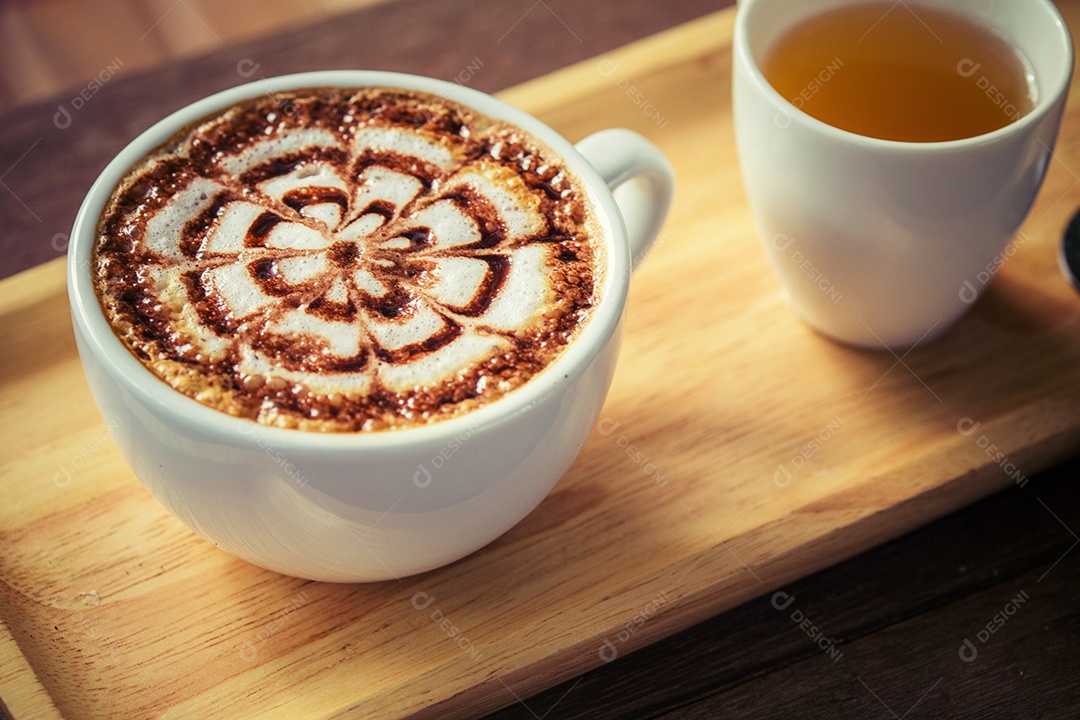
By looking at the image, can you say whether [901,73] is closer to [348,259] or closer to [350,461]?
[348,259]

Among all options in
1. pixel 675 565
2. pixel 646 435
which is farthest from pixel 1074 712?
pixel 646 435

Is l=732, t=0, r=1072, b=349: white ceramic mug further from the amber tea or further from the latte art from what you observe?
the latte art

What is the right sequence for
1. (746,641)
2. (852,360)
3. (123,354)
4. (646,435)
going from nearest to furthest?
(123,354)
(746,641)
(646,435)
(852,360)

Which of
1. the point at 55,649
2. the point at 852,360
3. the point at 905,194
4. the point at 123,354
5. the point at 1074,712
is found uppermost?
the point at 123,354

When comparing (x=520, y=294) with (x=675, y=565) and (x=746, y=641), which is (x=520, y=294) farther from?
(x=746, y=641)

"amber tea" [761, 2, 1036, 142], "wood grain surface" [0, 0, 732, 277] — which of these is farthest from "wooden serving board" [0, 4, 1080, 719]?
"wood grain surface" [0, 0, 732, 277]

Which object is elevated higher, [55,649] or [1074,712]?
[55,649]

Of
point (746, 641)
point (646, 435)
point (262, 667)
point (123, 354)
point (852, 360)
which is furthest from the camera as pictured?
point (852, 360)
